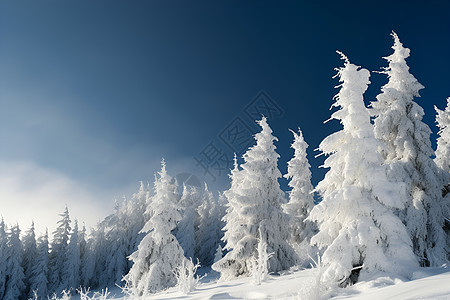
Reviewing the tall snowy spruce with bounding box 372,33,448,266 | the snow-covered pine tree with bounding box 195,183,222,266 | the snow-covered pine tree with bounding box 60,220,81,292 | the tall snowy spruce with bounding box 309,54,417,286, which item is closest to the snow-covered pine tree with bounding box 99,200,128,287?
the snow-covered pine tree with bounding box 60,220,81,292

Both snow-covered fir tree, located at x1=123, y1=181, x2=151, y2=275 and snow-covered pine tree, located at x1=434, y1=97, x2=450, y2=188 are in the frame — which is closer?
snow-covered pine tree, located at x1=434, y1=97, x2=450, y2=188

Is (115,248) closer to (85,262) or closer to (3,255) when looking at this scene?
(85,262)

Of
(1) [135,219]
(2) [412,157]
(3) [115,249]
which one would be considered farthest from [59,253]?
(2) [412,157]

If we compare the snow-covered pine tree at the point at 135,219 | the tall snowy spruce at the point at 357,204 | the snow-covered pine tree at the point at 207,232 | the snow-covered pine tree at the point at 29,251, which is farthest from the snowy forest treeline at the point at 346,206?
the snow-covered pine tree at the point at 207,232

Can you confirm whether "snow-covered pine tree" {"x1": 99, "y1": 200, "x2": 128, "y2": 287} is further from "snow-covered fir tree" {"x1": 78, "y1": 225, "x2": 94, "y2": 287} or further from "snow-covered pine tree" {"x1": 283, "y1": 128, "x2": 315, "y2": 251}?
"snow-covered pine tree" {"x1": 283, "y1": 128, "x2": 315, "y2": 251}

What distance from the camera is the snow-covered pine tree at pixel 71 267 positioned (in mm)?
46031

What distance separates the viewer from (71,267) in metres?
46.6

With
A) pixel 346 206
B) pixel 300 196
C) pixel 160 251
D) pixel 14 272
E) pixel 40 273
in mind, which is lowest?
pixel 40 273

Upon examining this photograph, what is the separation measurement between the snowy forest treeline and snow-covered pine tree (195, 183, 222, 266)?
68.6 ft

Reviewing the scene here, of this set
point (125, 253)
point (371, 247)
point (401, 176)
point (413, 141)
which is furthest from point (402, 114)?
point (125, 253)

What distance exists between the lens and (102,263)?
2126 inches

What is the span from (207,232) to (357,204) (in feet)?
152

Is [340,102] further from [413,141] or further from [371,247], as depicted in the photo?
[413,141]

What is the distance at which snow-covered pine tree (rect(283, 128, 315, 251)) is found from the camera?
83.2ft
